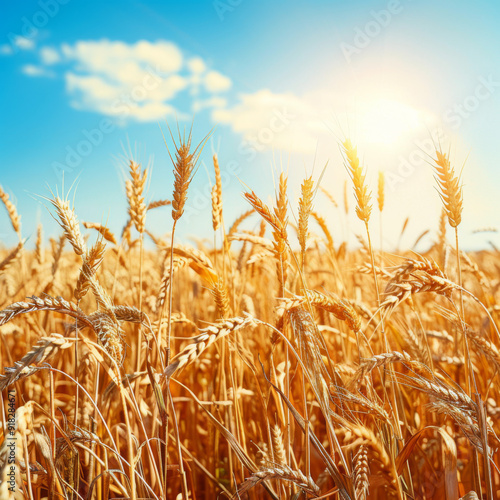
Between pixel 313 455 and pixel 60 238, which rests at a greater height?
pixel 60 238

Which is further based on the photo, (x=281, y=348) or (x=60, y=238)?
(x=60, y=238)

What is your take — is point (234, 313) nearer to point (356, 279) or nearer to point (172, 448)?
point (172, 448)

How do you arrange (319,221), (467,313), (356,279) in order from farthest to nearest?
(356,279), (467,313), (319,221)

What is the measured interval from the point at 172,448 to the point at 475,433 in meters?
1.65

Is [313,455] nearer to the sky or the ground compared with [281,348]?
nearer to the ground

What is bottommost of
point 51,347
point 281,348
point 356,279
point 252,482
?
point 252,482

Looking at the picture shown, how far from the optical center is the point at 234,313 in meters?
2.19

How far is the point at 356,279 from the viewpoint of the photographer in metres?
4.37

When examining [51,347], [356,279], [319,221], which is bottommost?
[51,347]

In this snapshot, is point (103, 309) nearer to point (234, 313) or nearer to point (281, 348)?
point (234, 313)

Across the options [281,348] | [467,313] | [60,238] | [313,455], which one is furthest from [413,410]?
[60,238]

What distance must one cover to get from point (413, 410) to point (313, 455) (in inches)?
23.8

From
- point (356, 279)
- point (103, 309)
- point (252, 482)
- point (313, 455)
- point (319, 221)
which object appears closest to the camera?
point (252, 482)

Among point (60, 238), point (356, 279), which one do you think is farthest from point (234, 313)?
point (356, 279)
